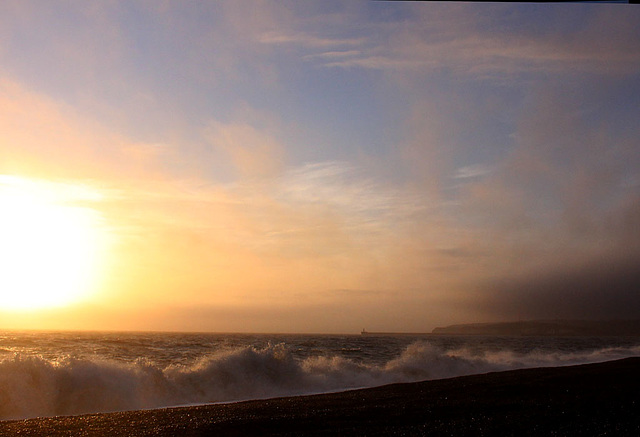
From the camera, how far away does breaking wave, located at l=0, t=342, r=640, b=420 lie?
56.7 feet

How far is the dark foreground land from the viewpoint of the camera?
32.1ft

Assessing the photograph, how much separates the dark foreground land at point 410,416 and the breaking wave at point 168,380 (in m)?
5.21

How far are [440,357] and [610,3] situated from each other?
99.9 feet

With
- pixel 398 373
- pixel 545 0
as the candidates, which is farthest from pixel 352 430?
pixel 398 373

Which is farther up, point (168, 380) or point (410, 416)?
point (410, 416)

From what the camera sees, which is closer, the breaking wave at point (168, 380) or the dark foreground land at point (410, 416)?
the dark foreground land at point (410, 416)

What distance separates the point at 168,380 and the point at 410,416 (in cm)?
1287

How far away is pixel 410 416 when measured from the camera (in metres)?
11.3

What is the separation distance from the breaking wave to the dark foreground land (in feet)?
17.1

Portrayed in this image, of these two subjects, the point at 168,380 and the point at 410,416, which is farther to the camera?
the point at 168,380

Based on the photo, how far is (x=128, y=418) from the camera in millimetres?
12367

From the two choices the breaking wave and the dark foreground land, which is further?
the breaking wave

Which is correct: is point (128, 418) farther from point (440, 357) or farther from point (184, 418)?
point (440, 357)

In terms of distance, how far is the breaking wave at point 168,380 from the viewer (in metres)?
17.3
